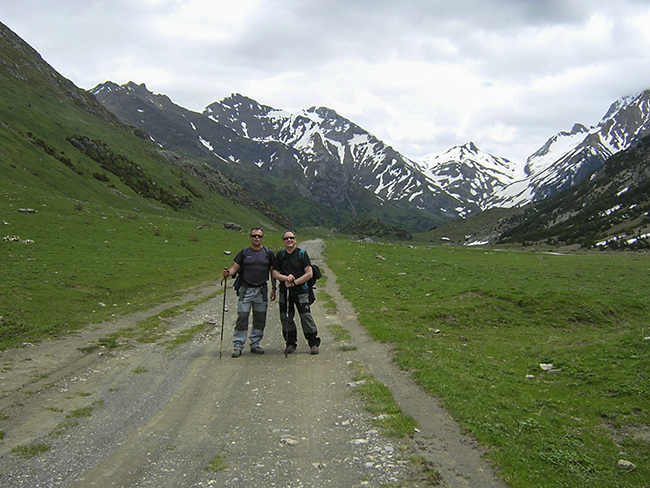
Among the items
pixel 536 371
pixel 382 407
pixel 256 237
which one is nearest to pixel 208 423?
pixel 382 407

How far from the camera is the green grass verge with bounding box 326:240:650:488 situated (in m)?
6.86

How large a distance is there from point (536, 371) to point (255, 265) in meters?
9.49

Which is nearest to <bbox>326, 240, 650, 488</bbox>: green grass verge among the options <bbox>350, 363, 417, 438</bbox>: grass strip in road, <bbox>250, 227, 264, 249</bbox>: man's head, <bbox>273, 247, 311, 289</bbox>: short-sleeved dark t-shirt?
<bbox>350, 363, 417, 438</bbox>: grass strip in road

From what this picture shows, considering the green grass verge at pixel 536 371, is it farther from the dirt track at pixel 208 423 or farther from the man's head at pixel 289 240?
the man's head at pixel 289 240

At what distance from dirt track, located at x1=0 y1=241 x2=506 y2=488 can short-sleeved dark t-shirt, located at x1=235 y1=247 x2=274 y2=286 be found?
2581 mm

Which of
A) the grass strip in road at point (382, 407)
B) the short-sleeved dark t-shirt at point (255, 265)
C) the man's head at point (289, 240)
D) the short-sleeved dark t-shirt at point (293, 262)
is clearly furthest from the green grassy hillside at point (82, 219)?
the grass strip in road at point (382, 407)

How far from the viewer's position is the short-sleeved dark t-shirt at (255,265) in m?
13.7

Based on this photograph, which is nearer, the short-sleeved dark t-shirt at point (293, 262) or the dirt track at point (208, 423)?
the dirt track at point (208, 423)

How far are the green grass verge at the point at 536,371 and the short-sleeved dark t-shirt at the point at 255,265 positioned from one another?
5.24m

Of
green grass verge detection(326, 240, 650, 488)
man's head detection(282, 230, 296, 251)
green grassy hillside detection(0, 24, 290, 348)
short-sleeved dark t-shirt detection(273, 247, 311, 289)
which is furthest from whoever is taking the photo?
green grassy hillside detection(0, 24, 290, 348)

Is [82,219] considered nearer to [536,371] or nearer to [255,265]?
[255,265]

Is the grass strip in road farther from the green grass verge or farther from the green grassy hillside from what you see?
the green grassy hillside

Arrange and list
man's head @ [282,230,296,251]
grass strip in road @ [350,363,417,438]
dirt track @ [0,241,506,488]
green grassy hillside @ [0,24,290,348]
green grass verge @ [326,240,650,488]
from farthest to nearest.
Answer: green grassy hillside @ [0,24,290,348]
man's head @ [282,230,296,251]
grass strip in road @ [350,363,417,438]
green grass verge @ [326,240,650,488]
dirt track @ [0,241,506,488]

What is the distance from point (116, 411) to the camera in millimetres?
8961
